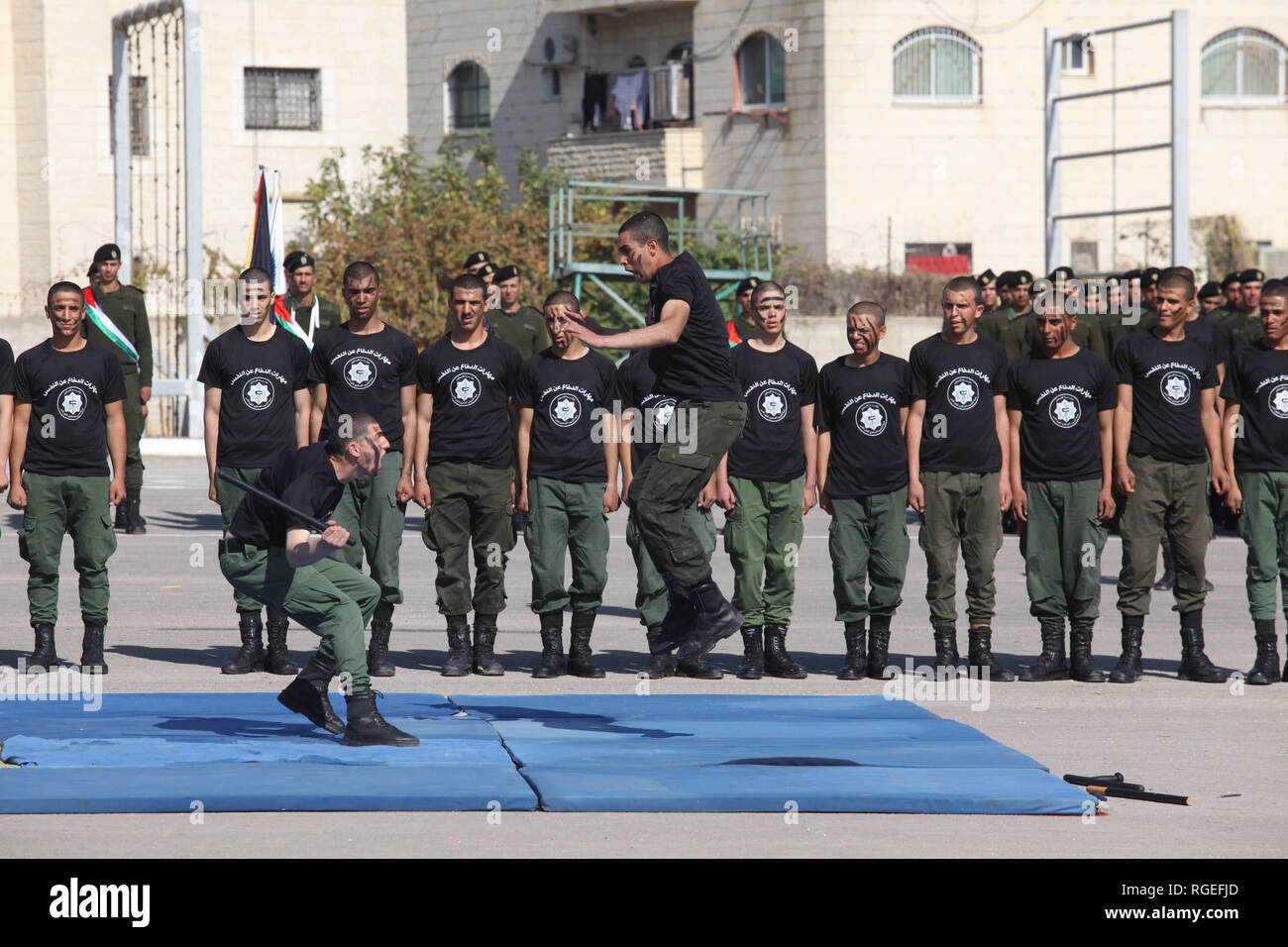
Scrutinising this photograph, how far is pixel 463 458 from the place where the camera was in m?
10.6

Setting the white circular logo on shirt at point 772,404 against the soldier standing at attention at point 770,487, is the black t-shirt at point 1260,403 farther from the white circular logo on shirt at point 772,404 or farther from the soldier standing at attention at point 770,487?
the white circular logo on shirt at point 772,404

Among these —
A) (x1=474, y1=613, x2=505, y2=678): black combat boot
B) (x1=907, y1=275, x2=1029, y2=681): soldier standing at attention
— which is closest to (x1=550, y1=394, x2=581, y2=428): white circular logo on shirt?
(x1=474, y1=613, x2=505, y2=678): black combat boot

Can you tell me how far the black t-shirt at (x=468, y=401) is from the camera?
10578 mm

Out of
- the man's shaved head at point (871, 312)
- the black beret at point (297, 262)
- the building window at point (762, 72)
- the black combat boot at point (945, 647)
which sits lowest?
the black combat boot at point (945, 647)

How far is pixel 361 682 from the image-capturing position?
27.6 ft

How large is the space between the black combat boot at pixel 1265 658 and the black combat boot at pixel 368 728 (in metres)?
4.93

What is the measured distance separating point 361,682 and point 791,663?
10.5 ft

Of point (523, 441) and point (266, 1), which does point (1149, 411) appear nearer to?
Answer: point (523, 441)

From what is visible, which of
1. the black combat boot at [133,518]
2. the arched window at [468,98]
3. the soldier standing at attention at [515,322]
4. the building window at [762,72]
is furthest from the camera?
the arched window at [468,98]

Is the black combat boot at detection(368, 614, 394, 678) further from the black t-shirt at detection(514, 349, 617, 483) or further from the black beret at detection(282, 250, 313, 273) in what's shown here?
the black beret at detection(282, 250, 313, 273)

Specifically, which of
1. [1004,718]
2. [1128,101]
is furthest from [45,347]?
[1128,101]

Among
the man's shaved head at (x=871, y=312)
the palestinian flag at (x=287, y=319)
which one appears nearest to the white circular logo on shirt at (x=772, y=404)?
the man's shaved head at (x=871, y=312)

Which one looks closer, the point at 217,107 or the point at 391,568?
the point at 391,568

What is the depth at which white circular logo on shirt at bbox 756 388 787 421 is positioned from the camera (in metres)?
10.7
